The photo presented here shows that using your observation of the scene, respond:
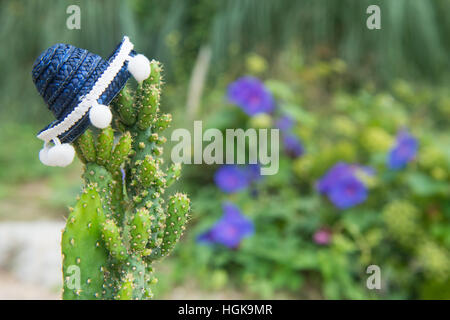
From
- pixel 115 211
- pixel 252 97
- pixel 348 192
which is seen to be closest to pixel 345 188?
pixel 348 192

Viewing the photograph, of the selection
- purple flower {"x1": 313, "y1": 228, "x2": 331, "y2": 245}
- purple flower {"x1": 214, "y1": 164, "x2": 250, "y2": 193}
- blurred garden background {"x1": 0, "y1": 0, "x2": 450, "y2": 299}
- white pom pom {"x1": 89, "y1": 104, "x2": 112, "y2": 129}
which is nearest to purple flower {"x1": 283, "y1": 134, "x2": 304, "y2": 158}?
blurred garden background {"x1": 0, "y1": 0, "x2": 450, "y2": 299}

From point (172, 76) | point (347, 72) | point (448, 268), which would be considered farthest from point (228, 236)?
point (347, 72)

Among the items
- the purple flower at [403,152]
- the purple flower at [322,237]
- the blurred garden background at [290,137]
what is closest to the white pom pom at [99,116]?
the blurred garden background at [290,137]

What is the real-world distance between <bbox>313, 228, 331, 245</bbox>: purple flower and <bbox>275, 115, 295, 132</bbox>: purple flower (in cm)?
51

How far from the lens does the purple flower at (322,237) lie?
1626mm

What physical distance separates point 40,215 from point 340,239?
64.1 inches

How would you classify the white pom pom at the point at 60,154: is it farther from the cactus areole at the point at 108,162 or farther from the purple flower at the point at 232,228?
the purple flower at the point at 232,228

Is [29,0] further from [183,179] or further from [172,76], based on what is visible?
[183,179]

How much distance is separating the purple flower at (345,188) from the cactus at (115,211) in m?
1.18

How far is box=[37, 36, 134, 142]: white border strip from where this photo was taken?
1.65ft

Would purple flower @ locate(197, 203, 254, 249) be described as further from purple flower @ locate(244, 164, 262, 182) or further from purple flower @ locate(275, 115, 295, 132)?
purple flower @ locate(275, 115, 295, 132)

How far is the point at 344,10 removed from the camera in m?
2.04


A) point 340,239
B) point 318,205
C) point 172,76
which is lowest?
point 340,239

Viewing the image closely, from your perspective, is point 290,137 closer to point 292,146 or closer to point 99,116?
point 292,146
